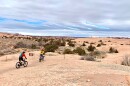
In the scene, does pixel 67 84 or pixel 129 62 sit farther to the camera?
pixel 129 62

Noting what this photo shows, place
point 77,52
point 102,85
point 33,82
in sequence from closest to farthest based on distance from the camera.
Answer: point 102,85, point 33,82, point 77,52

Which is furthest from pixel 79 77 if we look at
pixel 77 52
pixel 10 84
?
pixel 77 52

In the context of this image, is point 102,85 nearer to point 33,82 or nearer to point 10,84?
point 33,82

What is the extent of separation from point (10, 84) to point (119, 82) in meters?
6.43

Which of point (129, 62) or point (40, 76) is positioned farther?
point (129, 62)

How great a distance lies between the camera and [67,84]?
53.4ft

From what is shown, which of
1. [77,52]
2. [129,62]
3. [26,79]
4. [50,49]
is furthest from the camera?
[50,49]

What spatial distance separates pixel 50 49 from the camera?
51344 mm

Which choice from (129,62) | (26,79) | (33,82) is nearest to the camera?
(33,82)

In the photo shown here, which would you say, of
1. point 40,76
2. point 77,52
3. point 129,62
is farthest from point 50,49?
point 40,76

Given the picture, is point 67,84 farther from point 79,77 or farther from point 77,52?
point 77,52

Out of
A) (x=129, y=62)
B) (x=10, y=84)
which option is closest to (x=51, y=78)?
(x=10, y=84)

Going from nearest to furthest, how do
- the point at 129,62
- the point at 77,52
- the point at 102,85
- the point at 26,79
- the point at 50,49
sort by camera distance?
the point at 102,85 → the point at 26,79 → the point at 129,62 → the point at 77,52 → the point at 50,49

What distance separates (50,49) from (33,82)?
34.0m
